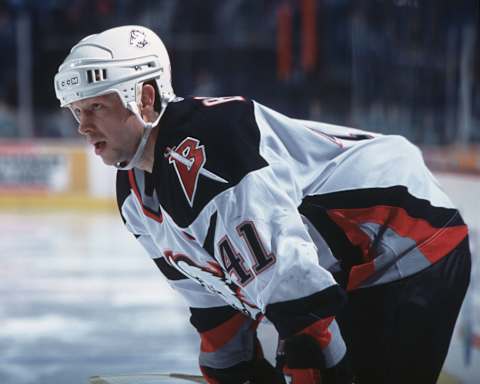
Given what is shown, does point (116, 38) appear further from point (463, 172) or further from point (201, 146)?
point (463, 172)

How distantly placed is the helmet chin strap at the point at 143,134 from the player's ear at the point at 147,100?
0.02 m

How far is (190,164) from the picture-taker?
157 centimetres

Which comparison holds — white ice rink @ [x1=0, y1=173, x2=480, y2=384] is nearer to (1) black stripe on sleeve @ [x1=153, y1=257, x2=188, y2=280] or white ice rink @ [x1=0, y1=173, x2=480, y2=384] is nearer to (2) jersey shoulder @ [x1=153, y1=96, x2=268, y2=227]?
→ (1) black stripe on sleeve @ [x1=153, y1=257, x2=188, y2=280]

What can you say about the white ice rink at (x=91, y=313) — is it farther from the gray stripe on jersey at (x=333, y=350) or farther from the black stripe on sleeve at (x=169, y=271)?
the gray stripe on jersey at (x=333, y=350)

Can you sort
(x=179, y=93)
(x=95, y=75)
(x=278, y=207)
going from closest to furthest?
(x=278, y=207), (x=95, y=75), (x=179, y=93)

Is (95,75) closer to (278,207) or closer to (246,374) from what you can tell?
(278,207)

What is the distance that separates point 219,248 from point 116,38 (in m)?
0.44

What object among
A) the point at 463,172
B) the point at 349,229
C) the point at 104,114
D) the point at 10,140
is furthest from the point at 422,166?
the point at 10,140

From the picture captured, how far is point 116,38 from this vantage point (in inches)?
66.7

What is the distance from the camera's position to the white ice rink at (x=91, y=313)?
334cm

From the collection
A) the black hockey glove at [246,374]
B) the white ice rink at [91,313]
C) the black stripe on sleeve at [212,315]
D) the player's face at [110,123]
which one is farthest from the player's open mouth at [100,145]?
the white ice rink at [91,313]

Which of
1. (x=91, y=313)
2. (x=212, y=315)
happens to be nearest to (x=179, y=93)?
(x=91, y=313)

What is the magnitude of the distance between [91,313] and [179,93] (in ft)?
17.7

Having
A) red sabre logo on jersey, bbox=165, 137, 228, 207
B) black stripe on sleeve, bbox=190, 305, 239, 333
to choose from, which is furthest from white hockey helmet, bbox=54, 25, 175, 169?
black stripe on sleeve, bbox=190, 305, 239, 333
